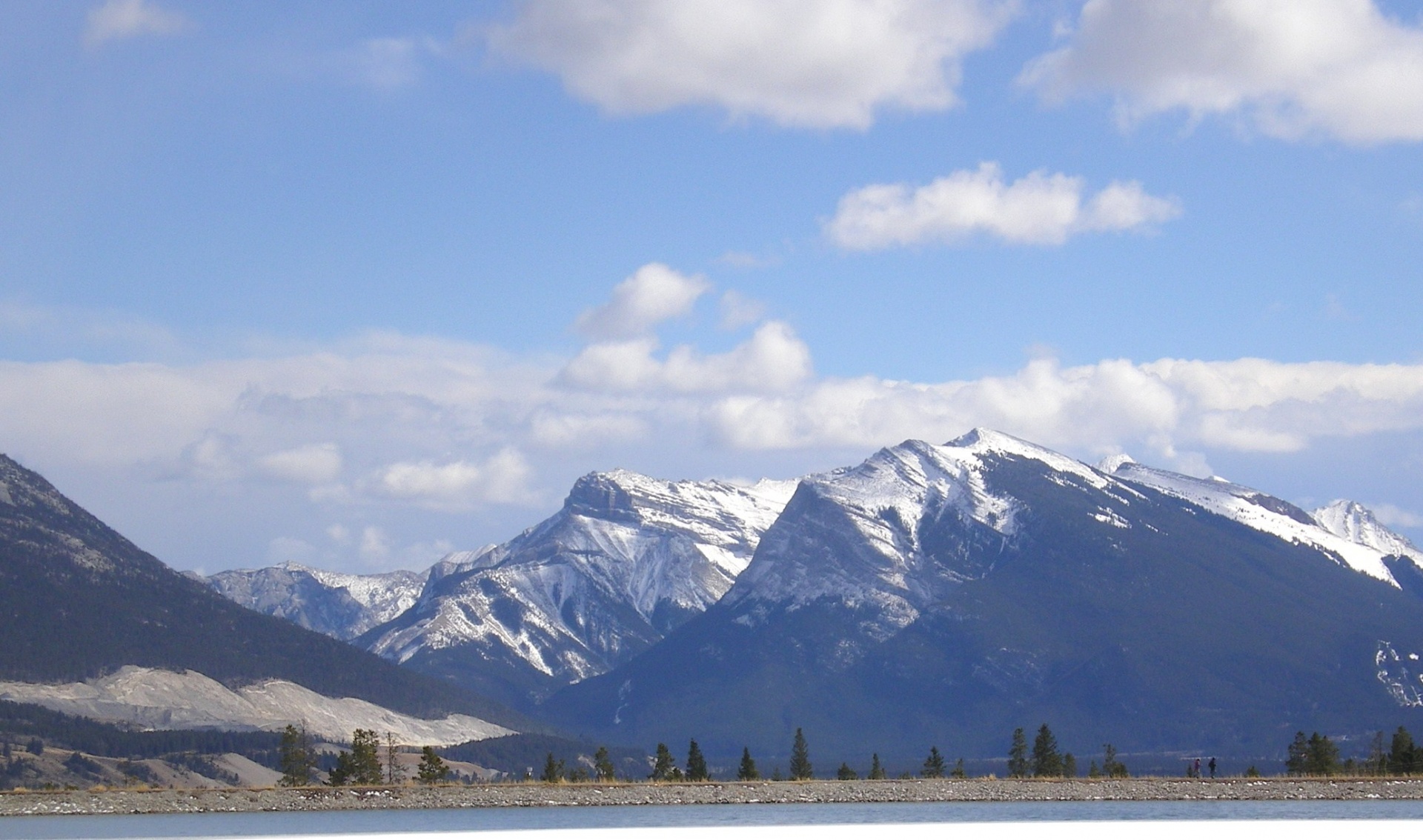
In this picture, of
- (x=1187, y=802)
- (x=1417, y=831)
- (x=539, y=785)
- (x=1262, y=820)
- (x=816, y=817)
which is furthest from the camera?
(x=539, y=785)

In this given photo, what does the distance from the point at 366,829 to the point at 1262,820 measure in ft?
239

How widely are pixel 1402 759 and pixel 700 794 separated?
84943 mm

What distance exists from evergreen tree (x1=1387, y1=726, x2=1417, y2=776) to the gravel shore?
27326 millimetres

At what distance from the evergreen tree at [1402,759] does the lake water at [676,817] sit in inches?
1556

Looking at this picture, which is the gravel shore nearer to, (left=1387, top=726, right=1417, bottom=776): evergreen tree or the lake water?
the lake water

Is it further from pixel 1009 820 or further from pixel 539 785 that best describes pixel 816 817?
pixel 539 785

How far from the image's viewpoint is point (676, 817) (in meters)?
146

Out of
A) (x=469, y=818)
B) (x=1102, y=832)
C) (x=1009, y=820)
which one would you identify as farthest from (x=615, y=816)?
(x=1102, y=832)

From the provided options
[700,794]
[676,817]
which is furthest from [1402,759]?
[676,817]

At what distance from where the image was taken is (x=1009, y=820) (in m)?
132

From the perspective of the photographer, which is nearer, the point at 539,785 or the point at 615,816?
the point at 615,816

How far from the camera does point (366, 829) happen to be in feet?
445

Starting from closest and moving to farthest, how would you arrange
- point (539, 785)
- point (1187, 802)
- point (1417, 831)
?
point (1417, 831) < point (1187, 802) < point (539, 785)

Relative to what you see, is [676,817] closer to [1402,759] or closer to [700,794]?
[700,794]
